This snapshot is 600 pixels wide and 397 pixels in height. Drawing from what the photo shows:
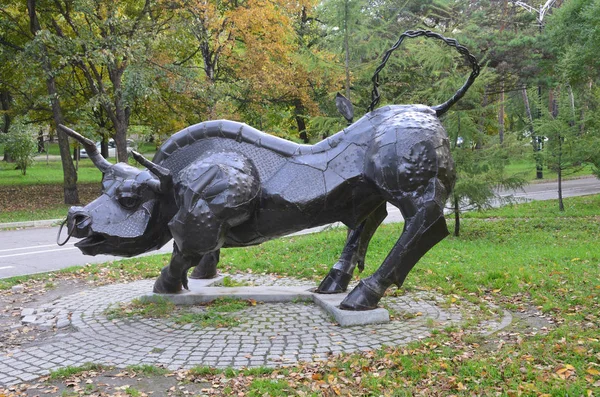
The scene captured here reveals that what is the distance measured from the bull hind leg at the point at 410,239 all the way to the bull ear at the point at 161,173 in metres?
2.07

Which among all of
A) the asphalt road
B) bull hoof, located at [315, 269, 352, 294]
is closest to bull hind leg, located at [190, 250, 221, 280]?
bull hoof, located at [315, 269, 352, 294]

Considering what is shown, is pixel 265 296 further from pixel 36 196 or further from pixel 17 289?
pixel 36 196

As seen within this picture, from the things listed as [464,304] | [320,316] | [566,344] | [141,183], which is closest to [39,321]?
[141,183]

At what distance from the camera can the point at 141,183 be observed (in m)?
5.45

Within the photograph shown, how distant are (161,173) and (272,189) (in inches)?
42.0

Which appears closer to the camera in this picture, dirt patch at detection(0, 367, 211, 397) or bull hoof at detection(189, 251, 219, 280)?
dirt patch at detection(0, 367, 211, 397)

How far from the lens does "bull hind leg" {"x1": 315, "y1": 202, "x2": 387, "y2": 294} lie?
20.2 ft

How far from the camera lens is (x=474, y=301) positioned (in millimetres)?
6246

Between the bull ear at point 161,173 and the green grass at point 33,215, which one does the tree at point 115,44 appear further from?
the bull ear at point 161,173

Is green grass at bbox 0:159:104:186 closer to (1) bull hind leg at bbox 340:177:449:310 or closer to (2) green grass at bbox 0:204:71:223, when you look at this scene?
(2) green grass at bbox 0:204:71:223

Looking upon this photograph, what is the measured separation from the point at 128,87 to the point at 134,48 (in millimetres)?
1154

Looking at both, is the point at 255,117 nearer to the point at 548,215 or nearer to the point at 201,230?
the point at 548,215

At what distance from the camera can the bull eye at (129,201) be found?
5.41m

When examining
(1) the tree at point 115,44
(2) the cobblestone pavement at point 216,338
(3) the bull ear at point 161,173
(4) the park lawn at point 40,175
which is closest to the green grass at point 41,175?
(4) the park lawn at point 40,175
